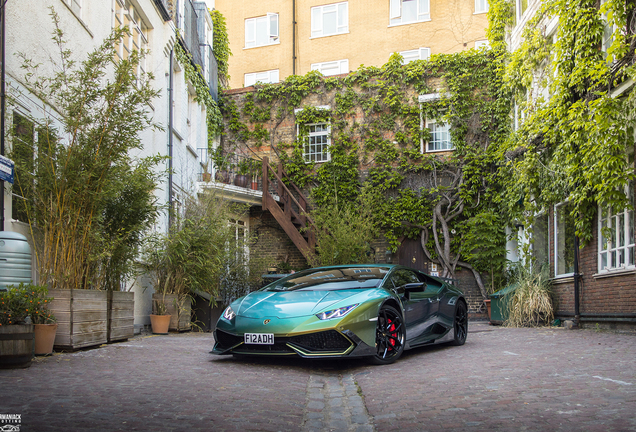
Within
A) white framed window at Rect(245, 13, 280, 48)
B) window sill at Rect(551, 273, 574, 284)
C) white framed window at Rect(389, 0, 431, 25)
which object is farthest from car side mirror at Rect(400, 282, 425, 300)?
white framed window at Rect(245, 13, 280, 48)

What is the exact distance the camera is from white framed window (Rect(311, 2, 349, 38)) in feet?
87.6

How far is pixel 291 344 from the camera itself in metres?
5.93

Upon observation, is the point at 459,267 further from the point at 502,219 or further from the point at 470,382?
the point at 470,382

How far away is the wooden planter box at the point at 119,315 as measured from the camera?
799 cm

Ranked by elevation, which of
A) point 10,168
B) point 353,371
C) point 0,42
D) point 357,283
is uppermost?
point 0,42

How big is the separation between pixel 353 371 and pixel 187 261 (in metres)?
5.59

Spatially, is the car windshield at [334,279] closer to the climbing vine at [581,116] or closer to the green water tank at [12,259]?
the green water tank at [12,259]

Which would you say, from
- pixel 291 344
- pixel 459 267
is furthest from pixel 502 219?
pixel 291 344

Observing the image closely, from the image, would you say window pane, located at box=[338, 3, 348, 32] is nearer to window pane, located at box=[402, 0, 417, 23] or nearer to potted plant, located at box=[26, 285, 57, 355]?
window pane, located at box=[402, 0, 417, 23]

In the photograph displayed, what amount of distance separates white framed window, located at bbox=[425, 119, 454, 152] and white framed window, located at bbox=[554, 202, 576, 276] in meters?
5.94

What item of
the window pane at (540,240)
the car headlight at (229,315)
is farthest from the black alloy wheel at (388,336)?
the window pane at (540,240)

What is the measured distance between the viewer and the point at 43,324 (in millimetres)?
6293

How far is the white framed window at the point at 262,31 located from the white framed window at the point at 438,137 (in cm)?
1155

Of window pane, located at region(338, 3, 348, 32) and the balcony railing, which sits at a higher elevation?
window pane, located at region(338, 3, 348, 32)
